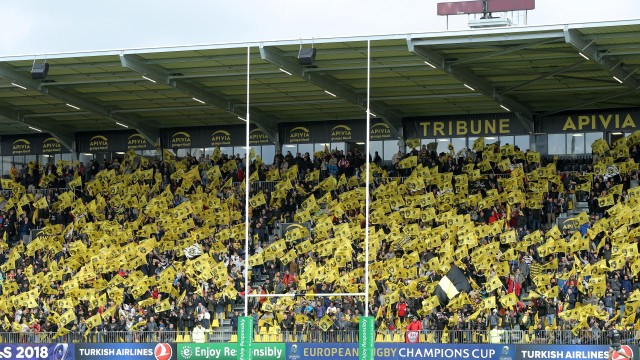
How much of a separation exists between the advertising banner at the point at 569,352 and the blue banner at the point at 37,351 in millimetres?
10443

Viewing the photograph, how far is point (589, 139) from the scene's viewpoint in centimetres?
4041

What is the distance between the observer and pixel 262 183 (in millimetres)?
41406

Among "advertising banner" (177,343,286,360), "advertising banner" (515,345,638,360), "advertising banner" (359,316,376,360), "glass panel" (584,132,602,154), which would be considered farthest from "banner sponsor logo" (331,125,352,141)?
"advertising banner" (515,345,638,360)

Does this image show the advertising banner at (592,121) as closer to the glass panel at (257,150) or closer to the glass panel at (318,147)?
the glass panel at (318,147)

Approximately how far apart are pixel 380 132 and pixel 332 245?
7.53 metres

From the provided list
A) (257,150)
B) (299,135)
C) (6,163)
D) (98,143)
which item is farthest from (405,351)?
(6,163)

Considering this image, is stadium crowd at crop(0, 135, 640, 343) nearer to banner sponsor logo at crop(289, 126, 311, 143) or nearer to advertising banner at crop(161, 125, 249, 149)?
banner sponsor logo at crop(289, 126, 311, 143)

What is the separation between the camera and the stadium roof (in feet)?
107

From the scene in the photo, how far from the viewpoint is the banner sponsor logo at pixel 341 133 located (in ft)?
141

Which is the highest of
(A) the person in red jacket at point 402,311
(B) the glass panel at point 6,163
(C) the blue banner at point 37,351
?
(B) the glass panel at point 6,163

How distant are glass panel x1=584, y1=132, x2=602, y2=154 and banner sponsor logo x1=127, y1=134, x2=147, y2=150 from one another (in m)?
13.9

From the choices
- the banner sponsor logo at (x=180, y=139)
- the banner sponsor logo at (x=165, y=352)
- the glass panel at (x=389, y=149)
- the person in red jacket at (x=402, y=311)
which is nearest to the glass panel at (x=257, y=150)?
the banner sponsor logo at (x=180, y=139)

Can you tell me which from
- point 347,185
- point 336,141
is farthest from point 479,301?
point 336,141

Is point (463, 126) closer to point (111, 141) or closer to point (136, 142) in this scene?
point (136, 142)
